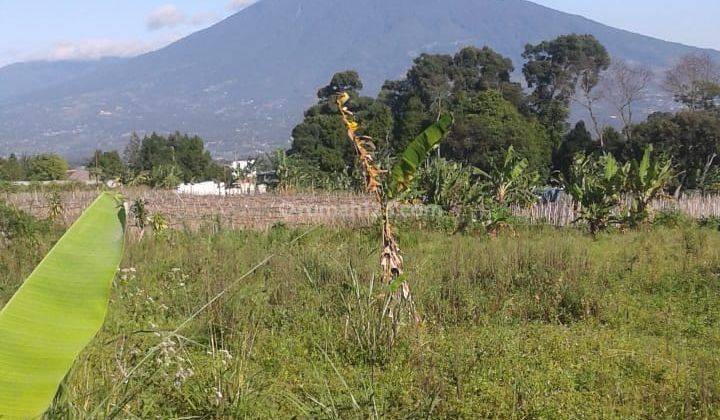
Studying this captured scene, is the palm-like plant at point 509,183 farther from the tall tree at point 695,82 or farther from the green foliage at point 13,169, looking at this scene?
the green foliage at point 13,169

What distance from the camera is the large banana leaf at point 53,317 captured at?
5.67 ft

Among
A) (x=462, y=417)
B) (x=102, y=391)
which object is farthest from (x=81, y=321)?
(x=462, y=417)

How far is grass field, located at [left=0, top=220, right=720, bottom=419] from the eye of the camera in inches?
141

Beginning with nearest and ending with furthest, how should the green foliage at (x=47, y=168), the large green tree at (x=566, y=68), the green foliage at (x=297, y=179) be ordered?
the green foliage at (x=297, y=179)
the green foliage at (x=47, y=168)
the large green tree at (x=566, y=68)

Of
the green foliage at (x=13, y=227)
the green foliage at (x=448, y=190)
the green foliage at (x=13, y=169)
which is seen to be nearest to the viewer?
the green foliage at (x=13, y=227)

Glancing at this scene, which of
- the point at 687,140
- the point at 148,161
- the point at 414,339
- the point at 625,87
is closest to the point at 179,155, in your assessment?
the point at 148,161

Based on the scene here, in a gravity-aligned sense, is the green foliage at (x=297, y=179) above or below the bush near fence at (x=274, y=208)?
above

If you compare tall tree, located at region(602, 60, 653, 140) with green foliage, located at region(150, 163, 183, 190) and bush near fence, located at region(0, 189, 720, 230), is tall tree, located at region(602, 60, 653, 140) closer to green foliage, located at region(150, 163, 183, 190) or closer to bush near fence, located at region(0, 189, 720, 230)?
bush near fence, located at region(0, 189, 720, 230)

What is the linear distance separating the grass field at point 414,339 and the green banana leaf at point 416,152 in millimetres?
927

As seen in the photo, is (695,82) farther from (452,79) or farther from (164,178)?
(164,178)

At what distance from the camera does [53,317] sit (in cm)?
177

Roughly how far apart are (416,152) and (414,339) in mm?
1304

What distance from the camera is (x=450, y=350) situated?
4562 millimetres

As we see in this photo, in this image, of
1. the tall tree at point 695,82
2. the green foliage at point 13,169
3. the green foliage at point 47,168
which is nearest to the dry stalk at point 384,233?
the tall tree at point 695,82
